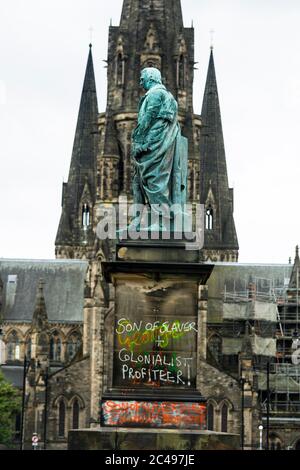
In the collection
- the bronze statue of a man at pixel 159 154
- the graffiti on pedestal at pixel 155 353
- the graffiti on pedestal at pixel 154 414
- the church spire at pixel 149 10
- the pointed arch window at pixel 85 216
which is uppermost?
Answer: the church spire at pixel 149 10

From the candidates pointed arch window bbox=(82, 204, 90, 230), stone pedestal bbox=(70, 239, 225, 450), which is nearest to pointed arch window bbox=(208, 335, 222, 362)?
pointed arch window bbox=(82, 204, 90, 230)

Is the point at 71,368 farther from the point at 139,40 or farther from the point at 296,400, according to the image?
the point at 139,40

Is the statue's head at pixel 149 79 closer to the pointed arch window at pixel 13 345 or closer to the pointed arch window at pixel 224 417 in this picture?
the pointed arch window at pixel 224 417

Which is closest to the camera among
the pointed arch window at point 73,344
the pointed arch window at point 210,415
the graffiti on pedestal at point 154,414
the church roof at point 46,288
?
the graffiti on pedestal at point 154,414

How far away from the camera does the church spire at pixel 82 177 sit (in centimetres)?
12056

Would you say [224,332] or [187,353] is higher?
[224,332]

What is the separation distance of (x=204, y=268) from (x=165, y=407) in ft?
7.69

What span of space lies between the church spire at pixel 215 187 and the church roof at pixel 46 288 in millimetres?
14257

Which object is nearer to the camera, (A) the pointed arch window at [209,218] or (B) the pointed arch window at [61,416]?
(B) the pointed arch window at [61,416]

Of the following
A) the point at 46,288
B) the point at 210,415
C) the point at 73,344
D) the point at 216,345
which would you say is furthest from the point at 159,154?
the point at 46,288

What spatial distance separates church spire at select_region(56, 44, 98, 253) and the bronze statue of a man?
307 ft

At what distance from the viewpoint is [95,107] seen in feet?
420

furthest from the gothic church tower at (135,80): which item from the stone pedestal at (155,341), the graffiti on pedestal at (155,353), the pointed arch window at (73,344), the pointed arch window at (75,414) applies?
the graffiti on pedestal at (155,353)

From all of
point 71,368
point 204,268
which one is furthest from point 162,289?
point 71,368
